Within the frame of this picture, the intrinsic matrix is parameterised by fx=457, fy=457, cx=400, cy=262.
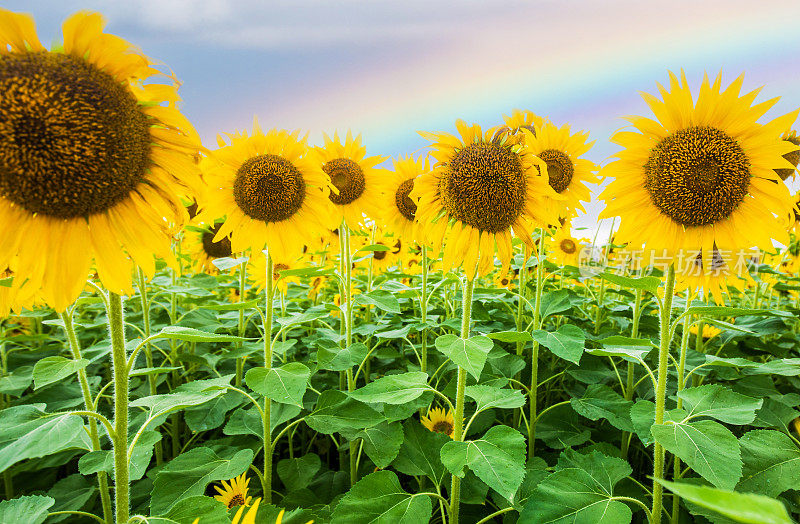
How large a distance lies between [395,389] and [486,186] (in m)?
0.97

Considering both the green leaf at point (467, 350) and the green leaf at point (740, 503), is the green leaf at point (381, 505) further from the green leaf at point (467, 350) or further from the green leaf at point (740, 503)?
the green leaf at point (740, 503)

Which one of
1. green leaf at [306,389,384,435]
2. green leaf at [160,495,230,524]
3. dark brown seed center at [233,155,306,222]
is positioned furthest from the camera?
dark brown seed center at [233,155,306,222]

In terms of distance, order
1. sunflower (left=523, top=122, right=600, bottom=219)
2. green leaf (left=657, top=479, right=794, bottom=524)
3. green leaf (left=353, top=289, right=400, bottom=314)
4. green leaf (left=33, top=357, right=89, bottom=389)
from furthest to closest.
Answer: sunflower (left=523, top=122, right=600, bottom=219) → green leaf (left=353, top=289, right=400, bottom=314) → green leaf (left=33, top=357, right=89, bottom=389) → green leaf (left=657, top=479, right=794, bottom=524)

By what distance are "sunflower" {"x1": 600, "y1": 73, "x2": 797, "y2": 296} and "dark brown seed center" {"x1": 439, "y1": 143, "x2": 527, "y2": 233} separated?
0.43 m

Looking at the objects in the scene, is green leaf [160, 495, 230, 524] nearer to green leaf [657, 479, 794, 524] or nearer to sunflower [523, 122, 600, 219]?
green leaf [657, 479, 794, 524]

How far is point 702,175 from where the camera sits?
184cm

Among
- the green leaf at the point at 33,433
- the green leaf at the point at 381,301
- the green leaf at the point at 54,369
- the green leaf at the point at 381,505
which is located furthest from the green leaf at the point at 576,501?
the green leaf at the point at 54,369

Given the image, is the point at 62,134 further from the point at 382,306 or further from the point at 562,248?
the point at 562,248

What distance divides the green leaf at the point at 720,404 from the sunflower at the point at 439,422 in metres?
1.36

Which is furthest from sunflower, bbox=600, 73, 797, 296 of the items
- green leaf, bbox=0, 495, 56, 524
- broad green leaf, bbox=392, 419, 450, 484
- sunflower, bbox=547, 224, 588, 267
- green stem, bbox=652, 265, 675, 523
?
sunflower, bbox=547, 224, 588, 267

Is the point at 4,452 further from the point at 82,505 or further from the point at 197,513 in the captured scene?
the point at 82,505

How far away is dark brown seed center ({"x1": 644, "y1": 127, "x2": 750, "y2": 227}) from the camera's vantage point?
184 cm

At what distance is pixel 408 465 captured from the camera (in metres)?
2.10

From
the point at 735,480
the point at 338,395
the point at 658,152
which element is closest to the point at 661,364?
the point at 735,480
